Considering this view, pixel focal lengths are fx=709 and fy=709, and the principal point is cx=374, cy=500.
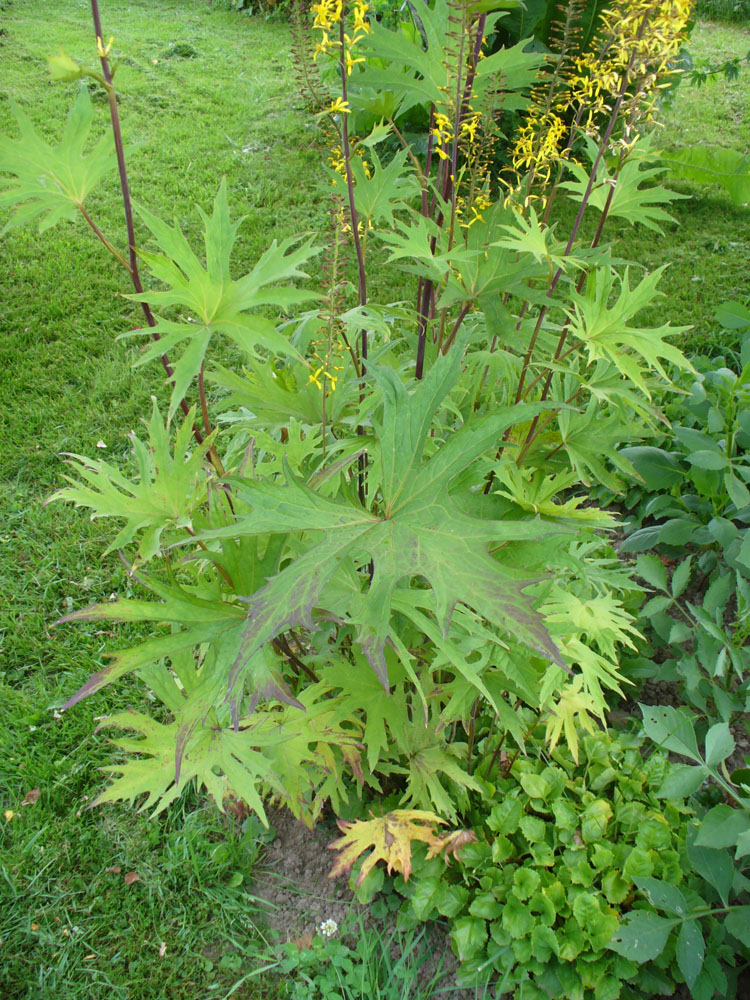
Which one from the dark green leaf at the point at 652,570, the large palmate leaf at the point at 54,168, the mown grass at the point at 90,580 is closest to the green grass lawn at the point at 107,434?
the mown grass at the point at 90,580

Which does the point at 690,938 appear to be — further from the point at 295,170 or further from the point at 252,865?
the point at 295,170

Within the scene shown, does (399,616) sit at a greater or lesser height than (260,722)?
greater

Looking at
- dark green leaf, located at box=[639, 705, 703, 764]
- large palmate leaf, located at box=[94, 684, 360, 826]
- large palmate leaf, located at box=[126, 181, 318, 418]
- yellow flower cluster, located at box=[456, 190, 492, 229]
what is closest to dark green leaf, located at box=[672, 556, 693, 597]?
dark green leaf, located at box=[639, 705, 703, 764]

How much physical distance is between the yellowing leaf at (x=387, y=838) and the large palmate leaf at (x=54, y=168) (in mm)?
1512

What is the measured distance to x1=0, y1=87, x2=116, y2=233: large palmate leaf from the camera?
123cm

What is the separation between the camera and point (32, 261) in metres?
4.88

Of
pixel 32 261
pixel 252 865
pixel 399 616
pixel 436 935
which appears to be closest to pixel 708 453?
pixel 399 616

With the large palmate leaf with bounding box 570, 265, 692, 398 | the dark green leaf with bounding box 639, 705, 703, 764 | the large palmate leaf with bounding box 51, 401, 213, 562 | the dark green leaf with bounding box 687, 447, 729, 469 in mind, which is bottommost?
the dark green leaf with bounding box 639, 705, 703, 764

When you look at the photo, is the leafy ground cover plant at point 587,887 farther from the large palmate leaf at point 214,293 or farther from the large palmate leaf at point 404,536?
the large palmate leaf at point 214,293

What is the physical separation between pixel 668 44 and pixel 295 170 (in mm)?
5189

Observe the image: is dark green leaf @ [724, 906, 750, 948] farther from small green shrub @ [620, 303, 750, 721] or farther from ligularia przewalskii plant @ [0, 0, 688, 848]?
small green shrub @ [620, 303, 750, 721]

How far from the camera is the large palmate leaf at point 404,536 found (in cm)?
102

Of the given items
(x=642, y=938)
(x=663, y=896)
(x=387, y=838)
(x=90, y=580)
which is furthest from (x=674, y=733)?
(x=90, y=580)

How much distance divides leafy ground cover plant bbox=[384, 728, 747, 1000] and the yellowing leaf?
20 cm
